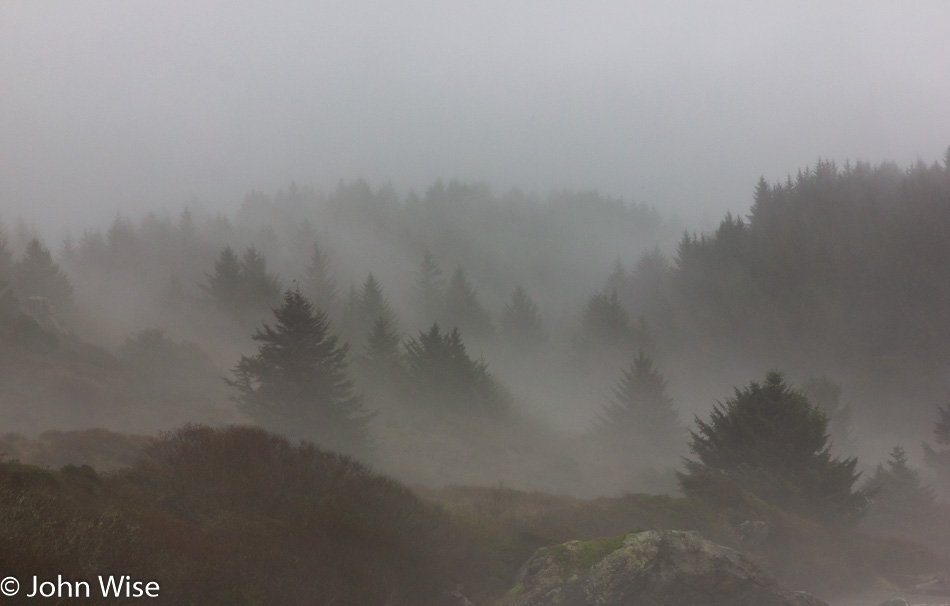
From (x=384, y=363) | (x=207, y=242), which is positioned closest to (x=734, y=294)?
(x=384, y=363)

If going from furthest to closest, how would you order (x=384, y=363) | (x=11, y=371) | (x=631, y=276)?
1. (x=631, y=276)
2. (x=384, y=363)
3. (x=11, y=371)

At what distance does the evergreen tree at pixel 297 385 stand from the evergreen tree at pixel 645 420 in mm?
25568

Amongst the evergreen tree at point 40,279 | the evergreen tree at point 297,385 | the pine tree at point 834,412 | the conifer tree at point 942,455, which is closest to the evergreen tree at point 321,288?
the evergreen tree at point 40,279

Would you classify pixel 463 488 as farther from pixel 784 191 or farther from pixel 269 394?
pixel 784 191

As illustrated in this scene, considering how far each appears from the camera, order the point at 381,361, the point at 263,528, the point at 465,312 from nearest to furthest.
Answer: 1. the point at 263,528
2. the point at 381,361
3. the point at 465,312

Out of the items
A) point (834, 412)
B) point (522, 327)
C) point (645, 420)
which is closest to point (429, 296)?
point (522, 327)

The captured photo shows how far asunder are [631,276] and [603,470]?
232ft

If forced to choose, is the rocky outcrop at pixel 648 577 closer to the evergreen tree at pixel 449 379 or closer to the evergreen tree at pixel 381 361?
the evergreen tree at pixel 449 379

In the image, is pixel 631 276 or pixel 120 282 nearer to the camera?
pixel 120 282

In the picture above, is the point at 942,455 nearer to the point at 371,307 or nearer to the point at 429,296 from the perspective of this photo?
the point at 371,307

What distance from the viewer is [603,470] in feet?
137

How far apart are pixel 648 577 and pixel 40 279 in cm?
6718

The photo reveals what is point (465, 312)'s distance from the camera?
224 feet

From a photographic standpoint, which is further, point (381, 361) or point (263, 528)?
point (381, 361)
